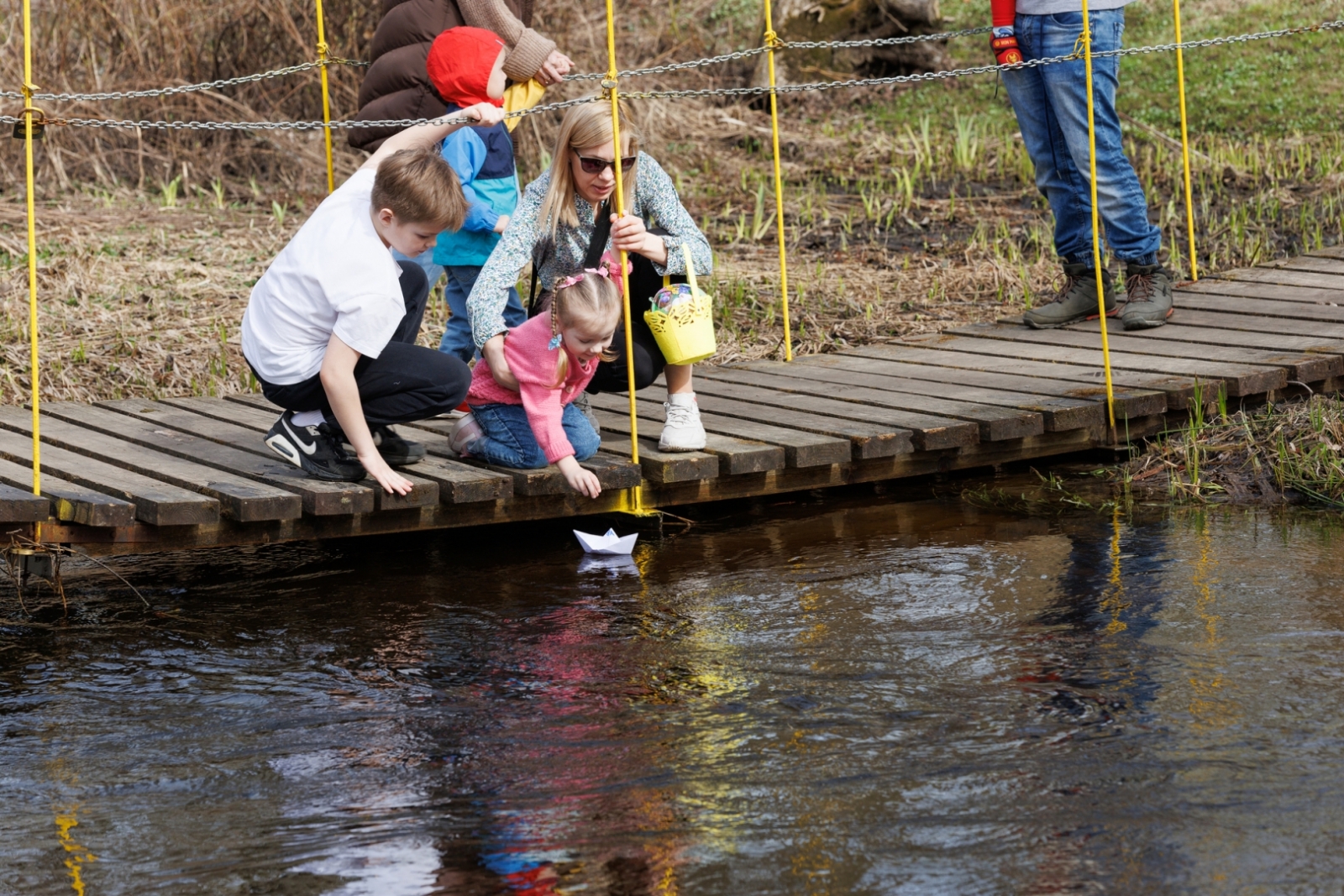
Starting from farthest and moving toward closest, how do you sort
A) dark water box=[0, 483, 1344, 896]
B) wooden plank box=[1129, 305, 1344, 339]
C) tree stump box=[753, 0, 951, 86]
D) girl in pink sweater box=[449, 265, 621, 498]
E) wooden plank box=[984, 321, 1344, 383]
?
1. tree stump box=[753, 0, 951, 86]
2. wooden plank box=[1129, 305, 1344, 339]
3. wooden plank box=[984, 321, 1344, 383]
4. girl in pink sweater box=[449, 265, 621, 498]
5. dark water box=[0, 483, 1344, 896]

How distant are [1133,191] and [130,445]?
3787 mm

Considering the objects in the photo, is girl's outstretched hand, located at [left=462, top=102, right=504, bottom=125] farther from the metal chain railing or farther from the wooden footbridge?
the wooden footbridge

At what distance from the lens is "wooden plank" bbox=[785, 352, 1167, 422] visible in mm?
5234

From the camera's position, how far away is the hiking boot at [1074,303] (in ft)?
21.0

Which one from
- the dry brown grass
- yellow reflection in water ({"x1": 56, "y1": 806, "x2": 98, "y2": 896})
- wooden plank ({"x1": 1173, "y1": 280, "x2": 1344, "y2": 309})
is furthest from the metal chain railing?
yellow reflection in water ({"x1": 56, "y1": 806, "x2": 98, "y2": 896})

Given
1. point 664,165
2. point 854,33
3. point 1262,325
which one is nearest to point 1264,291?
point 1262,325

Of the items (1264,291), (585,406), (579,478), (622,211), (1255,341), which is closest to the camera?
(579,478)

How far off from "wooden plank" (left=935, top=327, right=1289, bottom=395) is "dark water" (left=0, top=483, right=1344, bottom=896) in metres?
0.80

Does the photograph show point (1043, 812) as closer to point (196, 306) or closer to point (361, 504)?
point (361, 504)

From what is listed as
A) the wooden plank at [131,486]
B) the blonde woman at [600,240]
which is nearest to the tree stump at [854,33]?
the blonde woman at [600,240]

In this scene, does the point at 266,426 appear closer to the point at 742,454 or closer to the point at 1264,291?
the point at 742,454

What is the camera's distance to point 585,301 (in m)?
4.32

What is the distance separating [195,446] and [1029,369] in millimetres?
2975

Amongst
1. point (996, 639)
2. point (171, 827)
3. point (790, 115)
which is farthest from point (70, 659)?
point (790, 115)
